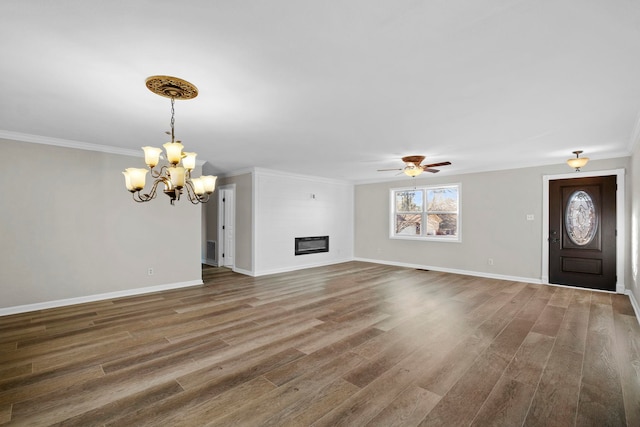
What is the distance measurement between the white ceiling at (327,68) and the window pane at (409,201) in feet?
12.0

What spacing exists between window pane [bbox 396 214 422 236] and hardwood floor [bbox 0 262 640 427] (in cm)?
318

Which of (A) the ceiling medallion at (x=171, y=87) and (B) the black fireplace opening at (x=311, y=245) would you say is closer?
(A) the ceiling medallion at (x=171, y=87)

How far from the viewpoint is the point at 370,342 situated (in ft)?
10.0

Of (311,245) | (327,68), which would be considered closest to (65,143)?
(327,68)

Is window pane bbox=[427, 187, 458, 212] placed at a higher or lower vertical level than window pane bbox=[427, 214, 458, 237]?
higher

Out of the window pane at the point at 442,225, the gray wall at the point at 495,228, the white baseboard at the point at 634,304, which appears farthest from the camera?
the window pane at the point at 442,225

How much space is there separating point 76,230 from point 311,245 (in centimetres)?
485

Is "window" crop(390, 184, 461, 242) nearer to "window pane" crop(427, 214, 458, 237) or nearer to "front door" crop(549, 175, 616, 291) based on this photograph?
"window pane" crop(427, 214, 458, 237)

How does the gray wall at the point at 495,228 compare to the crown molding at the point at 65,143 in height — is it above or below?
below

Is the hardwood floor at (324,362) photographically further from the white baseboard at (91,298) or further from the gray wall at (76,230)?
the gray wall at (76,230)

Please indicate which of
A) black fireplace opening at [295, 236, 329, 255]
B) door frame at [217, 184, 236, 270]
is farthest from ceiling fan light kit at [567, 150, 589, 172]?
door frame at [217, 184, 236, 270]

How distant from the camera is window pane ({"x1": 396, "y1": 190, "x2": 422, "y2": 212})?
7664 millimetres

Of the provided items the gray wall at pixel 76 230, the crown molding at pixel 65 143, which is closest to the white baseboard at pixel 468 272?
the gray wall at pixel 76 230

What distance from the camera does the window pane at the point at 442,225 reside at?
7043 millimetres
